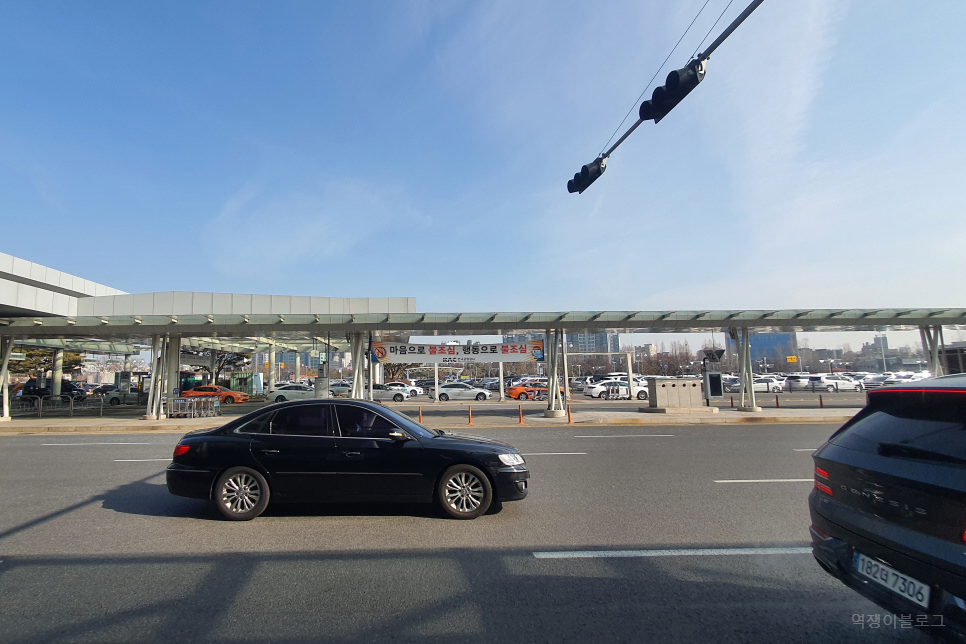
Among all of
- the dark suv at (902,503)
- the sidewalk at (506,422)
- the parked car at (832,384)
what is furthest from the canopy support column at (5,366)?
the parked car at (832,384)

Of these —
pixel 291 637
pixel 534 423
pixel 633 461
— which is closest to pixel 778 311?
pixel 534 423

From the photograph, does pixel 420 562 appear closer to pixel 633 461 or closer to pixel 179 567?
pixel 179 567

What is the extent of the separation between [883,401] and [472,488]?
427 centimetres

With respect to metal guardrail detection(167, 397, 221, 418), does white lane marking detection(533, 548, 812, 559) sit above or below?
below

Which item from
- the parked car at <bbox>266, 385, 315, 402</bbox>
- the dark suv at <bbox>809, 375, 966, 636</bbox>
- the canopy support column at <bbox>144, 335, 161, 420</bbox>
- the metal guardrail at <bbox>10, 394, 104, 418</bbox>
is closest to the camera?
the dark suv at <bbox>809, 375, 966, 636</bbox>

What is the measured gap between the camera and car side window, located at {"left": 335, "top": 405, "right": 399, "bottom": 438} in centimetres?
640

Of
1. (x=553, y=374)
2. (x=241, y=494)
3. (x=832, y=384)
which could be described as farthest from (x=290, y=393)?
(x=832, y=384)

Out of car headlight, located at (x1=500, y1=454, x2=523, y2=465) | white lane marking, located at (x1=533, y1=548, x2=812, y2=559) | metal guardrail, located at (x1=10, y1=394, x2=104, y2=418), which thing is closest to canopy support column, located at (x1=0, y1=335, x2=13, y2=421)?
metal guardrail, located at (x1=10, y1=394, x2=104, y2=418)

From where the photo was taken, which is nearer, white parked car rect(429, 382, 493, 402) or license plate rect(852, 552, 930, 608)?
license plate rect(852, 552, 930, 608)

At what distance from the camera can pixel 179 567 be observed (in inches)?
179

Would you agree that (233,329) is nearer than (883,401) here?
No

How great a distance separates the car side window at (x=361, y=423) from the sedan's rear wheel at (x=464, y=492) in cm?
97

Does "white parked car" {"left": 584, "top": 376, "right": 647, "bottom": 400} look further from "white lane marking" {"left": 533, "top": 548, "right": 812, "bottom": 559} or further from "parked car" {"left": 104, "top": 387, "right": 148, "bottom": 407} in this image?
"parked car" {"left": 104, "top": 387, "right": 148, "bottom": 407}

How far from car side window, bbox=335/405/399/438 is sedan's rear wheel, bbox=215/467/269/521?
3.81 feet
